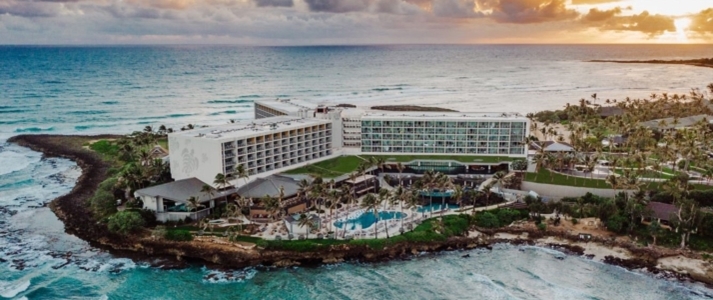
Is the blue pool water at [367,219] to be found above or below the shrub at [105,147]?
below

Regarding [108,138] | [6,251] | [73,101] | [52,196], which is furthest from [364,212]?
[73,101]

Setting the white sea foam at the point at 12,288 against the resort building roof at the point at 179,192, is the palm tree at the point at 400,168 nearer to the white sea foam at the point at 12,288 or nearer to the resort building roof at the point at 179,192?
the resort building roof at the point at 179,192

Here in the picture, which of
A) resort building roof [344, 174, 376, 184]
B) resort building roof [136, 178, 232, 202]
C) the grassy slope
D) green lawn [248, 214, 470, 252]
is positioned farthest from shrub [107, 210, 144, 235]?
resort building roof [344, 174, 376, 184]

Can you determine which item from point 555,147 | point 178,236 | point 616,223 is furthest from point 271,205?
point 555,147

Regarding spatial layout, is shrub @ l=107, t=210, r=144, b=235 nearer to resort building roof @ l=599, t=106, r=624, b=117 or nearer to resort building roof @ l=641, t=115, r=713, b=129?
resort building roof @ l=641, t=115, r=713, b=129

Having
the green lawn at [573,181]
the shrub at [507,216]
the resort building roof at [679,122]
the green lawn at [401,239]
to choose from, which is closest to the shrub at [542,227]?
the shrub at [507,216]

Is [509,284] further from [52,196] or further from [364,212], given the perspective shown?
[52,196]
